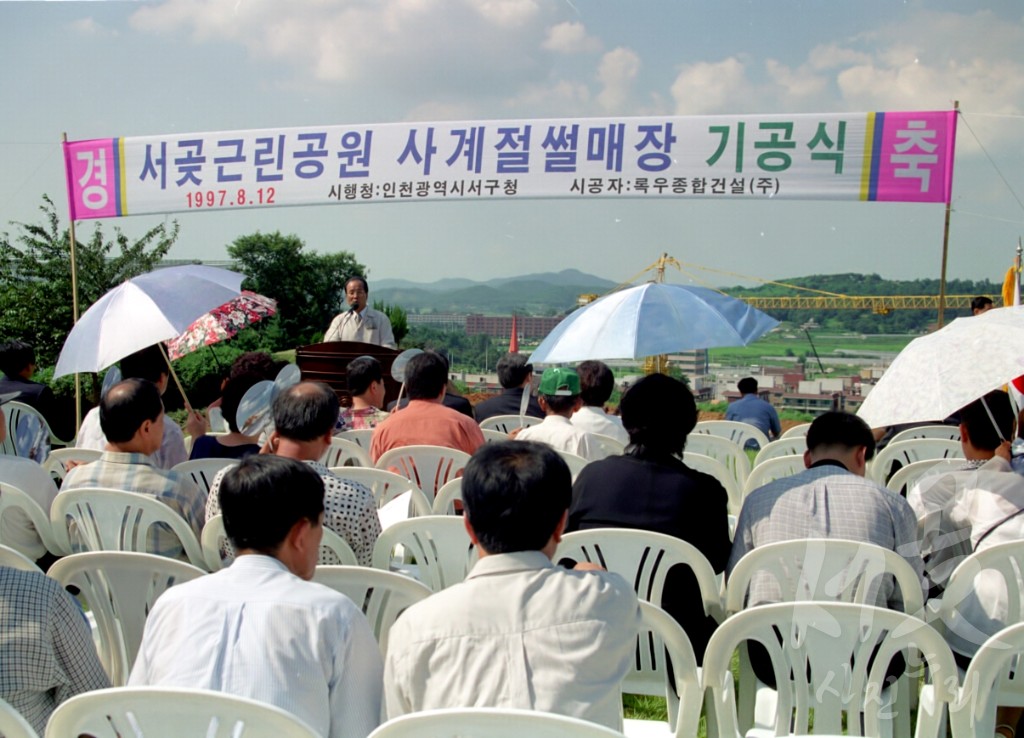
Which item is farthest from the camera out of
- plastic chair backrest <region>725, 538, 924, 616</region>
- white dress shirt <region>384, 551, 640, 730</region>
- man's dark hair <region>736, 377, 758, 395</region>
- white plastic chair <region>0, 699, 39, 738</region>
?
man's dark hair <region>736, 377, 758, 395</region>

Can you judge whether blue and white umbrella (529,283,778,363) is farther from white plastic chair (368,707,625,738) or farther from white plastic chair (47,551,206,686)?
white plastic chair (368,707,625,738)

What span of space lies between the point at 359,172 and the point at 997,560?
5905mm

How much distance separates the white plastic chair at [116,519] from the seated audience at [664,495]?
122cm

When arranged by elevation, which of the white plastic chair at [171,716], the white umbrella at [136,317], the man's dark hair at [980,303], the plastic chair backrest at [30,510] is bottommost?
the plastic chair backrest at [30,510]

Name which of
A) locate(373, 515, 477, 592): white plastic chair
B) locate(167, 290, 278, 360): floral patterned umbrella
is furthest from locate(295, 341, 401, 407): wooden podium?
locate(373, 515, 477, 592): white plastic chair

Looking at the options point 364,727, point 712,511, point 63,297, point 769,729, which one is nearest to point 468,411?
point 712,511

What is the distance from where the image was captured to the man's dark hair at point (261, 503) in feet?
5.74

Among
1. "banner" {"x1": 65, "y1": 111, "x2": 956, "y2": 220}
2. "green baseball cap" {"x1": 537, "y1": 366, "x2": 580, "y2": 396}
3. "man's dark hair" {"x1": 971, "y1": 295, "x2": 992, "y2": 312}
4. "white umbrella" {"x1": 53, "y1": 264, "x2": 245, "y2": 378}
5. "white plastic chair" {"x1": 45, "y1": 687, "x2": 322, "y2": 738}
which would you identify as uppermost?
"banner" {"x1": 65, "y1": 111, "x2": 956, "y2": 220}

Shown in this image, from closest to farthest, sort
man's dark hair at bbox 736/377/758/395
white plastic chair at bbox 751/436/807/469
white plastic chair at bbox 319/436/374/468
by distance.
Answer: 1. white plastic chair at bbox 319/436/374/468
2. white plastic chair at bbox 751/436/807/469
3. man's dark hair at bbox 736/377/758/395

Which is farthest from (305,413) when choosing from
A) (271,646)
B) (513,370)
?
(513,370)

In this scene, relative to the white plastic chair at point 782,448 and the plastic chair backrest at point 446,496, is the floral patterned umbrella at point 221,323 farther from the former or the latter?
the white plastic chair at point 782,448

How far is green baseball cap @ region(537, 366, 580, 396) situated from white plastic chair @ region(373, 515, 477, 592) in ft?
5.36

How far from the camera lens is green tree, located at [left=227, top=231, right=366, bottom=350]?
1182 centimetres

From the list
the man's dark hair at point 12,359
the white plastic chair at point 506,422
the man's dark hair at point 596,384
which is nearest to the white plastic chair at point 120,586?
the man's dark hair at point 596,384
